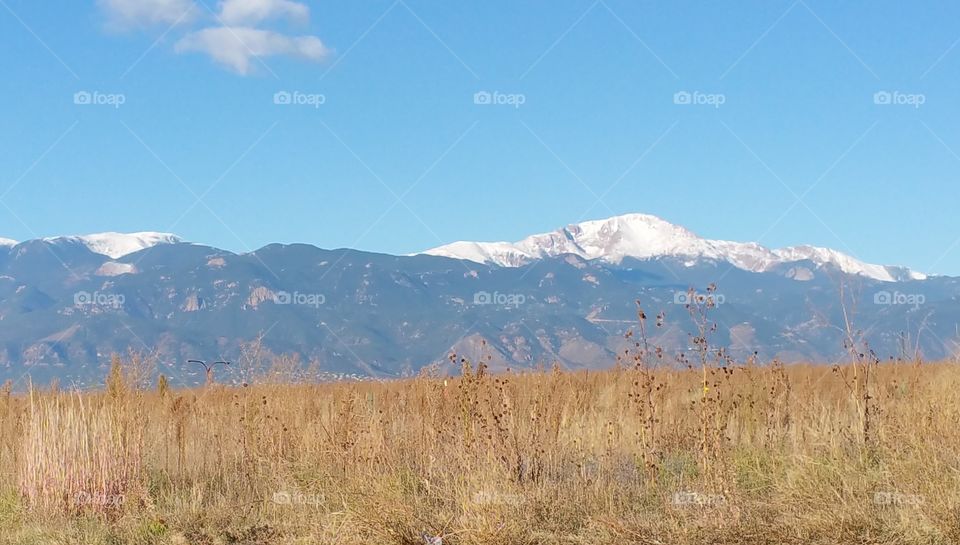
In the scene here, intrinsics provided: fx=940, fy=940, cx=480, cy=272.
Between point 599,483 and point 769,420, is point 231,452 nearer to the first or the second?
A: point 599,483

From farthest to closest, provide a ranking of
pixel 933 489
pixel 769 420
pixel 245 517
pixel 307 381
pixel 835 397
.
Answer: pixel 835 397 → pixel 307 381 → pixel 769 420 → pixel 245 517 → pixel 933 489

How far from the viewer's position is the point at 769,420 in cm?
1344

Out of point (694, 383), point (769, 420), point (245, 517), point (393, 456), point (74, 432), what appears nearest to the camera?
point (245, 517)

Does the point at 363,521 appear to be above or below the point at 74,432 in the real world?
below

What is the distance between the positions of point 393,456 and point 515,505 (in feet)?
10.1

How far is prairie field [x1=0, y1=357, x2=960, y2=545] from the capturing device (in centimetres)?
789

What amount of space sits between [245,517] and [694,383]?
13798 mm

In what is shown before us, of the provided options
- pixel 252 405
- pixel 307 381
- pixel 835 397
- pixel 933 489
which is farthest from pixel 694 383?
pixel 933 489

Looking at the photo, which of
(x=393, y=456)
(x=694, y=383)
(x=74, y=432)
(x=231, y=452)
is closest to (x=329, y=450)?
(x=393, y=456)

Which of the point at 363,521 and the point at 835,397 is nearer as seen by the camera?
the point at 363,521

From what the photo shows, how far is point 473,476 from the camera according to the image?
8875 mm

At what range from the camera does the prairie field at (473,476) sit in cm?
789

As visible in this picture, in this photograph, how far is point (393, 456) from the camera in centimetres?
1105

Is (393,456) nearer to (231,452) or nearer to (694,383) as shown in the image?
(231,452)
